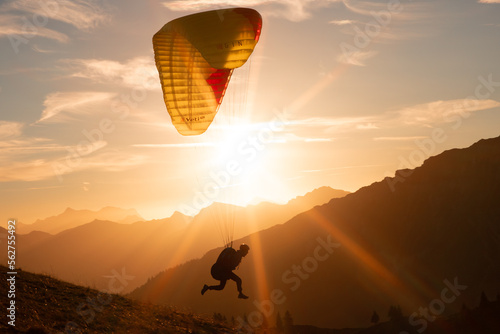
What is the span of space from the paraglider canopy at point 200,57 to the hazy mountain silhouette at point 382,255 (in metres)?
124

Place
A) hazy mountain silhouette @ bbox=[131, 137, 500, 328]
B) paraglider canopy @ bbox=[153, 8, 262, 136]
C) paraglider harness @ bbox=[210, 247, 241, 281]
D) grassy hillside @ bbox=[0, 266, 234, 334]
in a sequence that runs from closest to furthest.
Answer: grassy hillside @ bbox=[0, 266, 234, 334] → paraglider harness @ bbox=[210, 247, 241, 281] → paraglider canopy @ bbox=[153, 8, 262, 136] → hazy mountain silhouette @ bbox=[131, 137, 500, 328]

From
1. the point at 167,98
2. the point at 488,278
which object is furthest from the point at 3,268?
the point at 488,278

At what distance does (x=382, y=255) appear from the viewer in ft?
547

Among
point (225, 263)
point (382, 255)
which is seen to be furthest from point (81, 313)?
point (382, 255)

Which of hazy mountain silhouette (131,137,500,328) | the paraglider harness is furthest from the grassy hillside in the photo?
hazy mountain silhouette (131,137,500,328)

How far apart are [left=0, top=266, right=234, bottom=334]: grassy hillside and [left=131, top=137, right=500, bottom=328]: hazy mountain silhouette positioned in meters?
122

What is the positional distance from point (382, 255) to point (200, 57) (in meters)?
160

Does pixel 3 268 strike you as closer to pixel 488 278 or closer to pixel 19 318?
pixel 19 318

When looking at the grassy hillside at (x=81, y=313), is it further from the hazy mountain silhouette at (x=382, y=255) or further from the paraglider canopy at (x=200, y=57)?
the hazy mountain silhouette at (x=382, y=255)

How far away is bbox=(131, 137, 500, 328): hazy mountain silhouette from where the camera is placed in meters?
145

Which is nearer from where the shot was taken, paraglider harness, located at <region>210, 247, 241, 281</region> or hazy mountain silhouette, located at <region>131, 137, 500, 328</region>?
paraglider harness, located at <region>210, 247, 241, 281</region>

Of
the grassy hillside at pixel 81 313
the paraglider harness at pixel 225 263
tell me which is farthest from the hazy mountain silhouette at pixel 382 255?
the paraglider harness at pixel 225 263

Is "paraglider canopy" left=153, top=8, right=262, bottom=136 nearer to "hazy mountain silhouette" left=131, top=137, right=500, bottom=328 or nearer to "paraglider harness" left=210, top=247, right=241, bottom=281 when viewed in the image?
"paraglider harness" left=210, top=247, right=241, bottom=281

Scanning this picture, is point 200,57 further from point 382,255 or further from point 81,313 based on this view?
point 382,255
